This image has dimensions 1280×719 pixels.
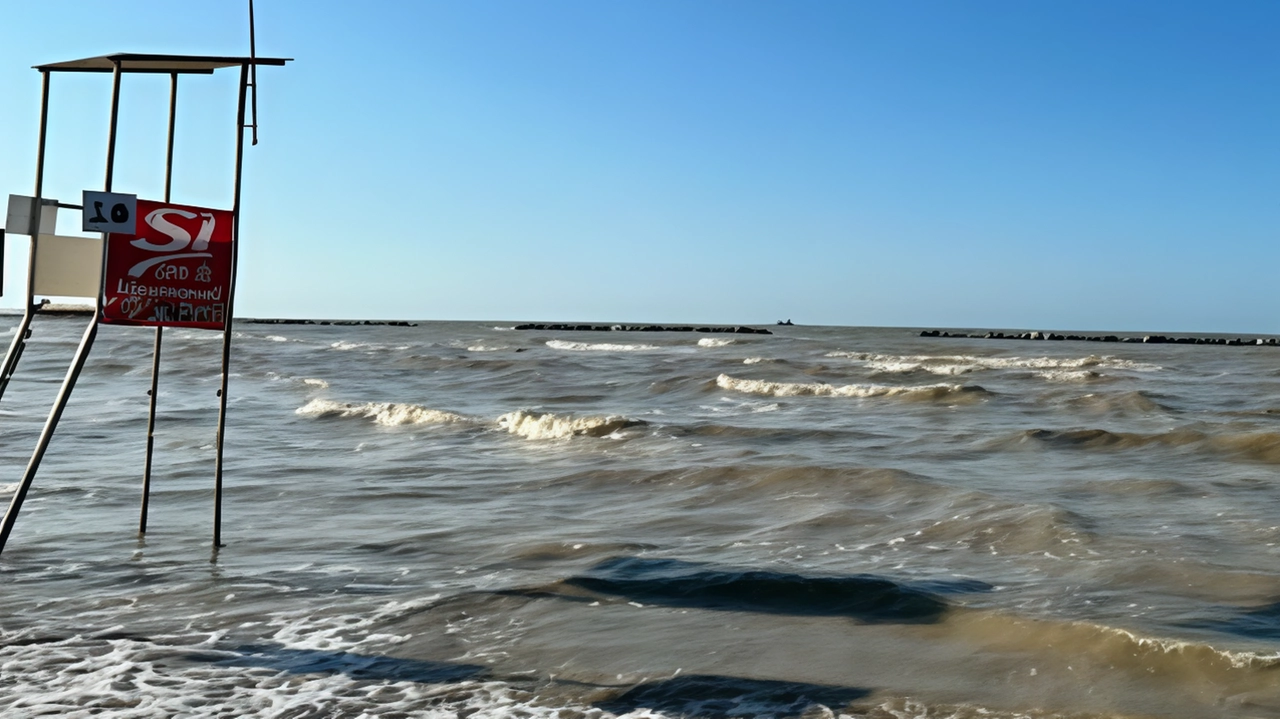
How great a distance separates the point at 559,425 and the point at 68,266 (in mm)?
12028

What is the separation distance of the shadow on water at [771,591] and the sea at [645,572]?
31mm

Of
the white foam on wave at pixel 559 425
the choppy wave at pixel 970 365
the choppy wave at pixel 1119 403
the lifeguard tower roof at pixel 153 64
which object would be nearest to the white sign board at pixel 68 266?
the lifeguard tower roof at pixel 153 64

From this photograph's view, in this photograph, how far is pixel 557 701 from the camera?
525 centimetres

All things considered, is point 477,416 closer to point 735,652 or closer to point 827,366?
point 735,652

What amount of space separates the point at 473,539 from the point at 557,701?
4.04m

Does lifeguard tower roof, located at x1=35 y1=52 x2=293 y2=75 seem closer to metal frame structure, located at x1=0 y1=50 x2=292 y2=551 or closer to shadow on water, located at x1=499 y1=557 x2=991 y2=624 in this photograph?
metal frame structure, located at x1=0 y1=50 x2=292 y2=551

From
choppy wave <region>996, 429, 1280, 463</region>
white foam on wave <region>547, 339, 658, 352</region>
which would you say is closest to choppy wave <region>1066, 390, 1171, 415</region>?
choppy wave <region>996, 429, 1280, 463</region>

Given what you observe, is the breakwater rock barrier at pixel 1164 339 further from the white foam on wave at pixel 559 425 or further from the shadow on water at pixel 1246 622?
the shadow on water at pixel 1246 622

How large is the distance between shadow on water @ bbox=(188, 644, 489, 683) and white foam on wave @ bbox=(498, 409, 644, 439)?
1132 cm

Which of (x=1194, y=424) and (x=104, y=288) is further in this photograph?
(x=1194, y=424)

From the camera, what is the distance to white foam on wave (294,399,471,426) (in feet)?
63.2

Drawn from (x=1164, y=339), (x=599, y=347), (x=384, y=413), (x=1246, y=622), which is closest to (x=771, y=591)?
(x=1246, y=622)

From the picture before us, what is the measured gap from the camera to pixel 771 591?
24.0 ft

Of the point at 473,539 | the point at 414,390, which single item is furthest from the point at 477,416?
the point at 473,539
